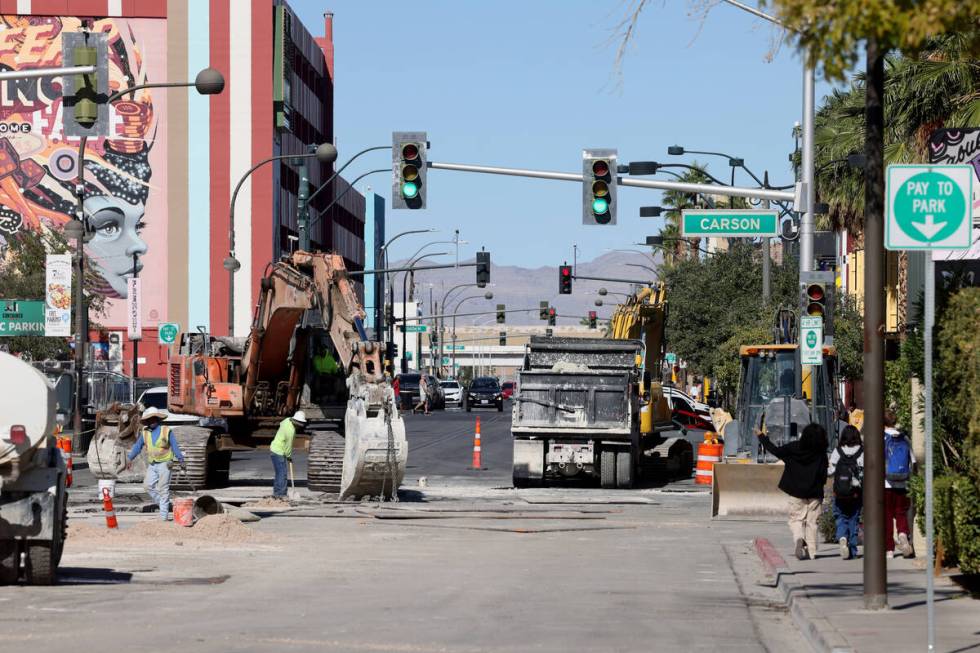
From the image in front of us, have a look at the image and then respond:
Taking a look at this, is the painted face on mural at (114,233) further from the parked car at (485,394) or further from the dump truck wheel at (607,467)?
the dump truck wheel at (607,467)

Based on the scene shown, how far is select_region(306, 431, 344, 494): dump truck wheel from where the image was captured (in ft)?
93.9

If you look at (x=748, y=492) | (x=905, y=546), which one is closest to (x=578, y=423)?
(x=748, y=492)

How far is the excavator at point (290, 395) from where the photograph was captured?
27.1 meters

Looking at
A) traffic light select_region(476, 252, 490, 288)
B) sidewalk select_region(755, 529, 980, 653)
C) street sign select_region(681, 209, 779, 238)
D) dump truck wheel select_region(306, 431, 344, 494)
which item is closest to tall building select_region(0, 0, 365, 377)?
traffic light select_region(476, 252, 490, 288)

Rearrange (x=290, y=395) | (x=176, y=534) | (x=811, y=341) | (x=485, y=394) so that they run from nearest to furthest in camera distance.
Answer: (x=176, y=534)
(x=811, y=341)
(x=290, y=395)
(x=485, y=394)

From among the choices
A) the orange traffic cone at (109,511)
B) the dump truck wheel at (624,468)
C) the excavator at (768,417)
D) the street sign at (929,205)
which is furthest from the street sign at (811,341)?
the street sign at (929,205)

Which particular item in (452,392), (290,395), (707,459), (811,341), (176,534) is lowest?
(452,392)

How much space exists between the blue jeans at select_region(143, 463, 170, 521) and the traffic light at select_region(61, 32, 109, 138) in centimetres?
478

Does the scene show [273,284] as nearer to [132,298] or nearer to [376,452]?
[376,452]

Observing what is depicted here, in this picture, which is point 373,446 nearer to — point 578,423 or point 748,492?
point 578,423

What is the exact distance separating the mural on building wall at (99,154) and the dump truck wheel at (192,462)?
54.5 metres

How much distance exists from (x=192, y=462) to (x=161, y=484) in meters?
6.54

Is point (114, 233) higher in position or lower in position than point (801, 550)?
higher

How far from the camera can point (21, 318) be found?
42000 mm
